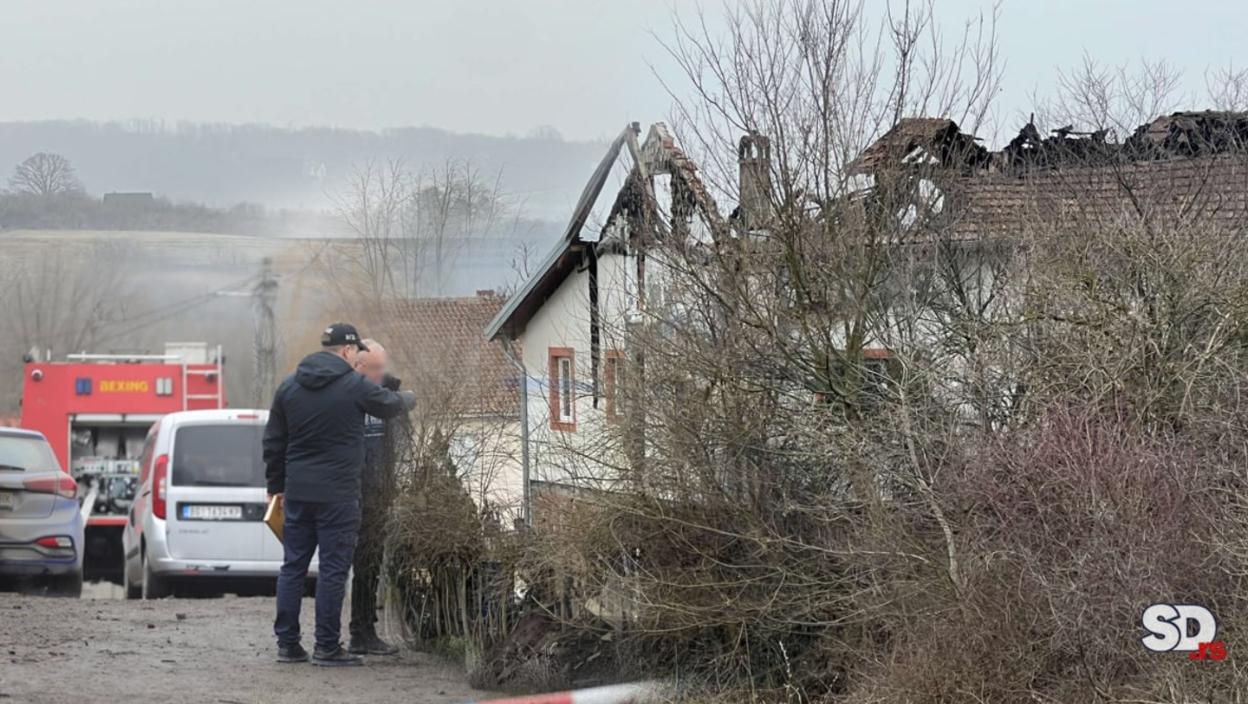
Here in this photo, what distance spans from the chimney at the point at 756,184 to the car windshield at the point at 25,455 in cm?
419

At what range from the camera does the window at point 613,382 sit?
719 centimetres

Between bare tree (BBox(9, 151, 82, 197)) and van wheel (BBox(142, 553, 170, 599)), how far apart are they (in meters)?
5.87

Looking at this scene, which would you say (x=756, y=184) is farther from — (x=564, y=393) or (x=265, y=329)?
(x=265, y=329)

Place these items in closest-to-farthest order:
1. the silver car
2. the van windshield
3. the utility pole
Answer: the utility pole → the silver car → the van windshield

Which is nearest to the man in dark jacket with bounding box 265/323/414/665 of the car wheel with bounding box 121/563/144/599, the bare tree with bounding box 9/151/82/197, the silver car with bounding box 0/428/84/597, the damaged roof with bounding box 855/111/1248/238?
the bare tree with bounding box 9/151/82/197

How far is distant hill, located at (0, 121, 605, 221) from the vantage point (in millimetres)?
4891

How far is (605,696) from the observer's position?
639cm

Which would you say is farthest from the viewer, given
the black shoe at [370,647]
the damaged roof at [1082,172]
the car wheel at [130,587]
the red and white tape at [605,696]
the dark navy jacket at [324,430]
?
the car wheel at [130,587]

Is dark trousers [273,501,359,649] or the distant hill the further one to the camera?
dark trousers [273,501,359,649]

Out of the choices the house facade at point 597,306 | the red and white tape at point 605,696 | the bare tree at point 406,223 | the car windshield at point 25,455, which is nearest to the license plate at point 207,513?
the car windshield at point 25,455

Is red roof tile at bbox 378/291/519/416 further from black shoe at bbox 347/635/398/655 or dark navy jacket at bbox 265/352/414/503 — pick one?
black shoe at bbox 347/635/398/655

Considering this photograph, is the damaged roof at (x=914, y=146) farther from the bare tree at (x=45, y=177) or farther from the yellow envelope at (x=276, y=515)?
the bare tree at (x=45, y=177)

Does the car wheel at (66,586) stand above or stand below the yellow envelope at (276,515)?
below

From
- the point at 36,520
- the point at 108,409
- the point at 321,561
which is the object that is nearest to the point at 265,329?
the point at 321,561
